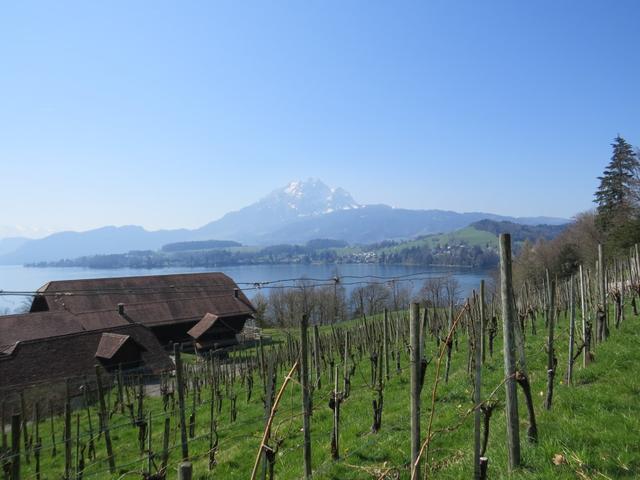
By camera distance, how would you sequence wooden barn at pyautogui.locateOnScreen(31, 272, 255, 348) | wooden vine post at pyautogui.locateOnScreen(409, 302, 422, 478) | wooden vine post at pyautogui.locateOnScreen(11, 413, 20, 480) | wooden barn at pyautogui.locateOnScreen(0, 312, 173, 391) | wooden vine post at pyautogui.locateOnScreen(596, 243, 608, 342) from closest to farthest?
1. wooden vine post at pyautogui.locateOnScreen(409, 302, 422, 478)
2. wooden vine post at pyautogui.locateOnScreen(11, 413, 20, 480)
3. wooden vine post at pyautogui.locateOnScreen(596, 243, 608, 342)
4. wooden barn at pyautogui.locateOnScreen(0, 312, 173, 391)
5. wooden barn at pyautogui.locateOnScreen(31, 272, 255, 348)

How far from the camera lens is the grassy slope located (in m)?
4.28

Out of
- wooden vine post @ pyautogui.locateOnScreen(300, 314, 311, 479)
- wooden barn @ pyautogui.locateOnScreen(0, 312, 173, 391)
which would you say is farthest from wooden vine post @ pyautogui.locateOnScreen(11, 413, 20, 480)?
wooden barn @ pyautogui.locateOnScreen(0, 312, 173, 391)

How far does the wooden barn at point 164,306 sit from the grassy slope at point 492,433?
2626 centimetres

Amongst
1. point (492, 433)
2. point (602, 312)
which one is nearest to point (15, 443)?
point (492, 433)

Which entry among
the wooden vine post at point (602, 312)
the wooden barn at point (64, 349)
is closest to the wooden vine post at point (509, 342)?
the wooden vine post at point (602, 312)

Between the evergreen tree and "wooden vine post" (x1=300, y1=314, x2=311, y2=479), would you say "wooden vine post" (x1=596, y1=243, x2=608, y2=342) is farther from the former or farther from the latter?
the evergreen tree

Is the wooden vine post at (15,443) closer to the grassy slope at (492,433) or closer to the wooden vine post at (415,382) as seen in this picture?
the grassy slope at (492,433)

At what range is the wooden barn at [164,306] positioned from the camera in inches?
1465

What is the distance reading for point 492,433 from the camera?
18.5 feet

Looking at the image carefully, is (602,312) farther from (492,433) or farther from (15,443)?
(15,443)

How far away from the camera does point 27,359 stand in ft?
79.0

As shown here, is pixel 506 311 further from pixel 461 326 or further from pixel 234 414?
pixel 461 326

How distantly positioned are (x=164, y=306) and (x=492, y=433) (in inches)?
1519

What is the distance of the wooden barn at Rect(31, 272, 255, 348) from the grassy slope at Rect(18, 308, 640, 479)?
86.2 ft
